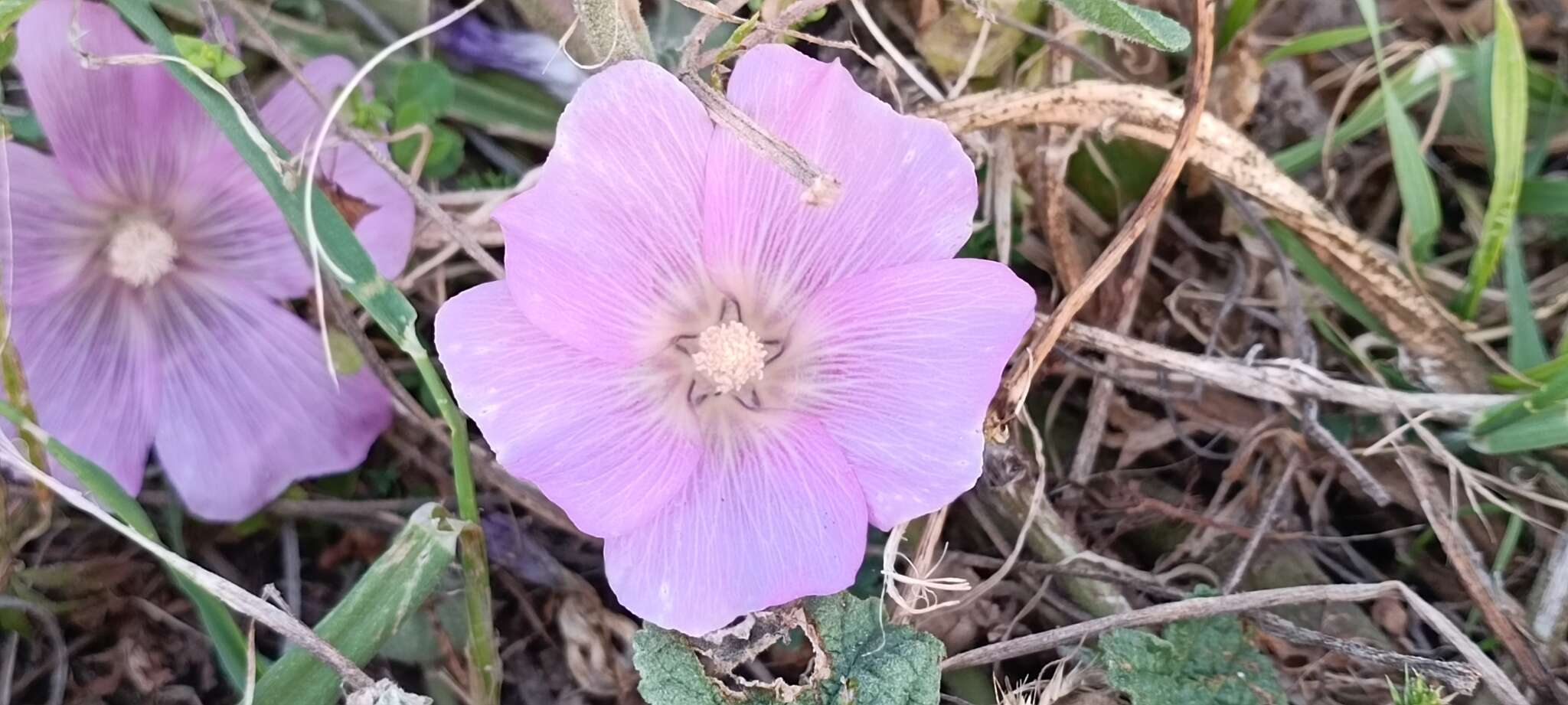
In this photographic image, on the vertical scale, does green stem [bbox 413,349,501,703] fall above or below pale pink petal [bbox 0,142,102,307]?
below

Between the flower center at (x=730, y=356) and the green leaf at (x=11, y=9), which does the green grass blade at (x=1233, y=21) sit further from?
the green leaf at (x=11, y=9)

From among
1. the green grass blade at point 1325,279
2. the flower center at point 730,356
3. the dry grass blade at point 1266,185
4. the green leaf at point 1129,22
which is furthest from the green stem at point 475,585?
the green grass blade at point 1325,279

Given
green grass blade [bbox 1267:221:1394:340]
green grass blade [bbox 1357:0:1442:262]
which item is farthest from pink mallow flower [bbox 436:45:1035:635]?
green grass blade [bbox 1357:0:1442:262]

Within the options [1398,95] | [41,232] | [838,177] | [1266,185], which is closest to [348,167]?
[41,232]

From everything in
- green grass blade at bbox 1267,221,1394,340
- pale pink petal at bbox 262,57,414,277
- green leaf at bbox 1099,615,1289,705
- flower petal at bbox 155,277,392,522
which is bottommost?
green leaf at bbox 1099,615,1289,705

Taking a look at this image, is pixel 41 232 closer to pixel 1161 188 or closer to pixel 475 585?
pixel 475 585

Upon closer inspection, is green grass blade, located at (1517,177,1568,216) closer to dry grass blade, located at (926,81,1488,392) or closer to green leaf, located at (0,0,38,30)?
dry grass blade, located at (926,81,1488,392)
